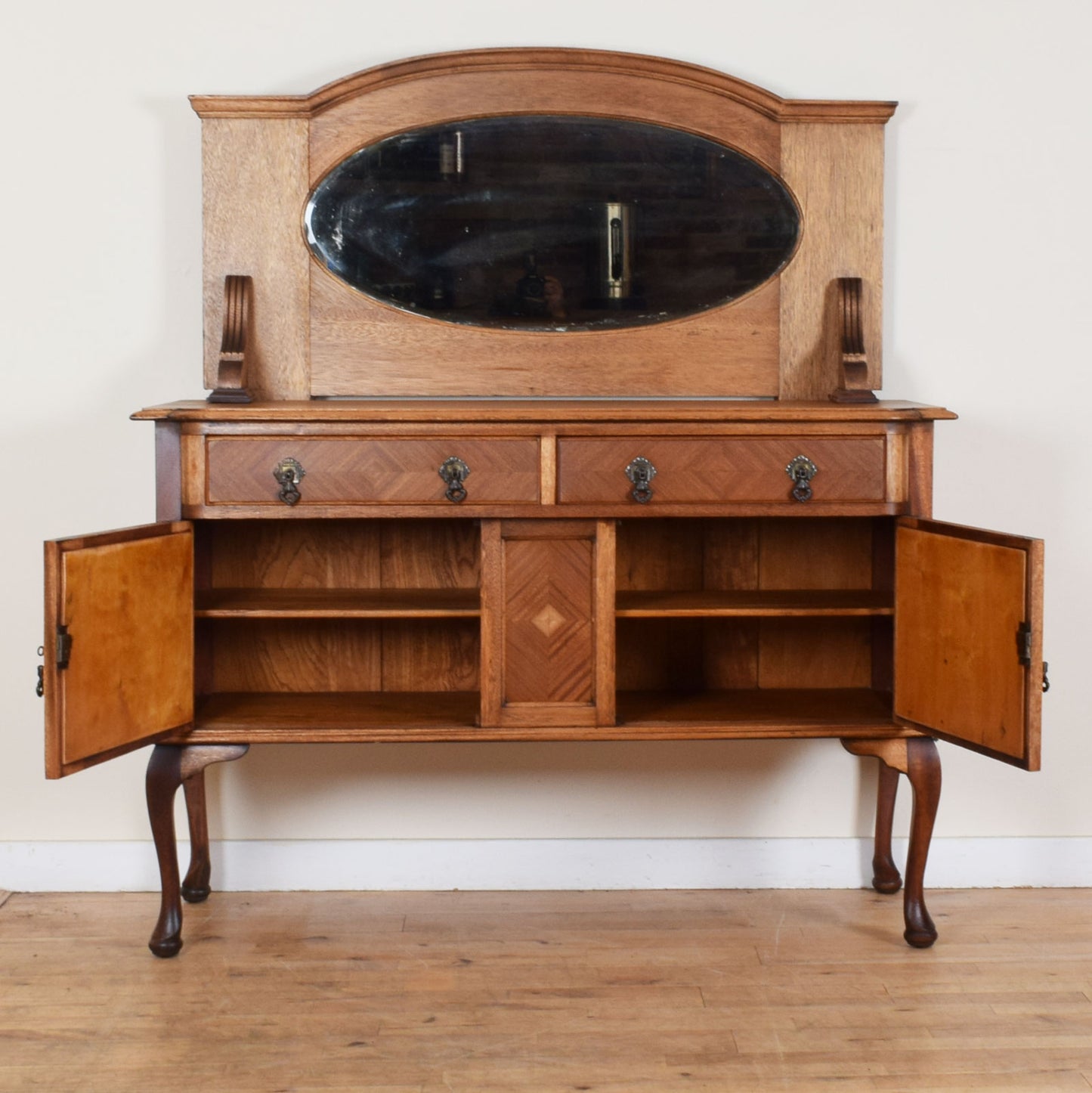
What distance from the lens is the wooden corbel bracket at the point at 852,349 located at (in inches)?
118

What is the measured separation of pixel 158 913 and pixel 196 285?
1.55 metres

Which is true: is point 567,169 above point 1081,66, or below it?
below

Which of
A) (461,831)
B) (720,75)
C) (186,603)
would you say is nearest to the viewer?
(186,603)

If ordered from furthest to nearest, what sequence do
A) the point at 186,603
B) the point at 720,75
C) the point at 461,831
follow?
1. the point at 461,831
2. the point at 720,75
3. the point at 186,603

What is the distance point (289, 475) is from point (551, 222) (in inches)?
38.0

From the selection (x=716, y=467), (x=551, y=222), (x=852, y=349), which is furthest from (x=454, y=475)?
(x=852, y=349)

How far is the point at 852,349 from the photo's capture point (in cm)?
303

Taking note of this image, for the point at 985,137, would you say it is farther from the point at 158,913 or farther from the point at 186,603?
the point at 158,913

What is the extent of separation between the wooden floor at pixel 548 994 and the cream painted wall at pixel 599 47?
22 cm

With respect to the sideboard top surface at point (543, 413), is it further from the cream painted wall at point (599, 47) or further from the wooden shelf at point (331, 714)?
the wooden shelf at point (331, 714)

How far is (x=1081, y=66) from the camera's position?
3.18 meters

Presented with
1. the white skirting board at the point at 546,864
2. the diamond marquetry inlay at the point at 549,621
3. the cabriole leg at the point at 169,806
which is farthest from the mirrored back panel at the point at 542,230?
the white skirting board at the point at 546,864

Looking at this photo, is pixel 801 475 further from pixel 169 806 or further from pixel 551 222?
pixel 169 806

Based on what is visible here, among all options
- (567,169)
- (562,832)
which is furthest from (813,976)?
(567,169)
